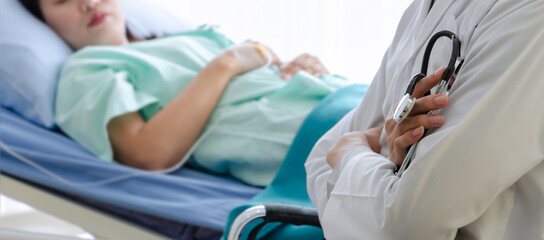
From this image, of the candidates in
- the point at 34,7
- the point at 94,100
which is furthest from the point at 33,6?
the point at 94,100

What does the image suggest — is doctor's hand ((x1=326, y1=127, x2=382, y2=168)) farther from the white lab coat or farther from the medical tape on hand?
the medical tape on hand

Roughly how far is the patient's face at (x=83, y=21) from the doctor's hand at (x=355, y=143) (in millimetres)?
1472

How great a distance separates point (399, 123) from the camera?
2.63 ft

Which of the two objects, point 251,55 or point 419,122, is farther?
point 251,55

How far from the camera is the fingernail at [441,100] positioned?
2.44 ft

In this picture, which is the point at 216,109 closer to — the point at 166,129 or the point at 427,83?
the point at 166,129

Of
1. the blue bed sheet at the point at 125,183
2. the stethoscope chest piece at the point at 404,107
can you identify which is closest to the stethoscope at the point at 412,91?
the stethoscope chest piece at the point at 404,107

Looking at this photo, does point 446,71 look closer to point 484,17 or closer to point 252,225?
point 484,17

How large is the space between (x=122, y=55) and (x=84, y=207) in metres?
0.52

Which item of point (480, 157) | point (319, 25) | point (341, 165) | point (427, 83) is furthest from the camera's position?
point (319, 25)

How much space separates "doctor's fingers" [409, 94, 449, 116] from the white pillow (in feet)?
4.74

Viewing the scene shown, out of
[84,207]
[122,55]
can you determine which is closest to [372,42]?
[122,55]

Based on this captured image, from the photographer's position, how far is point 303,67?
7.19 feet

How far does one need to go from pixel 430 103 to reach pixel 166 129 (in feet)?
4.06
